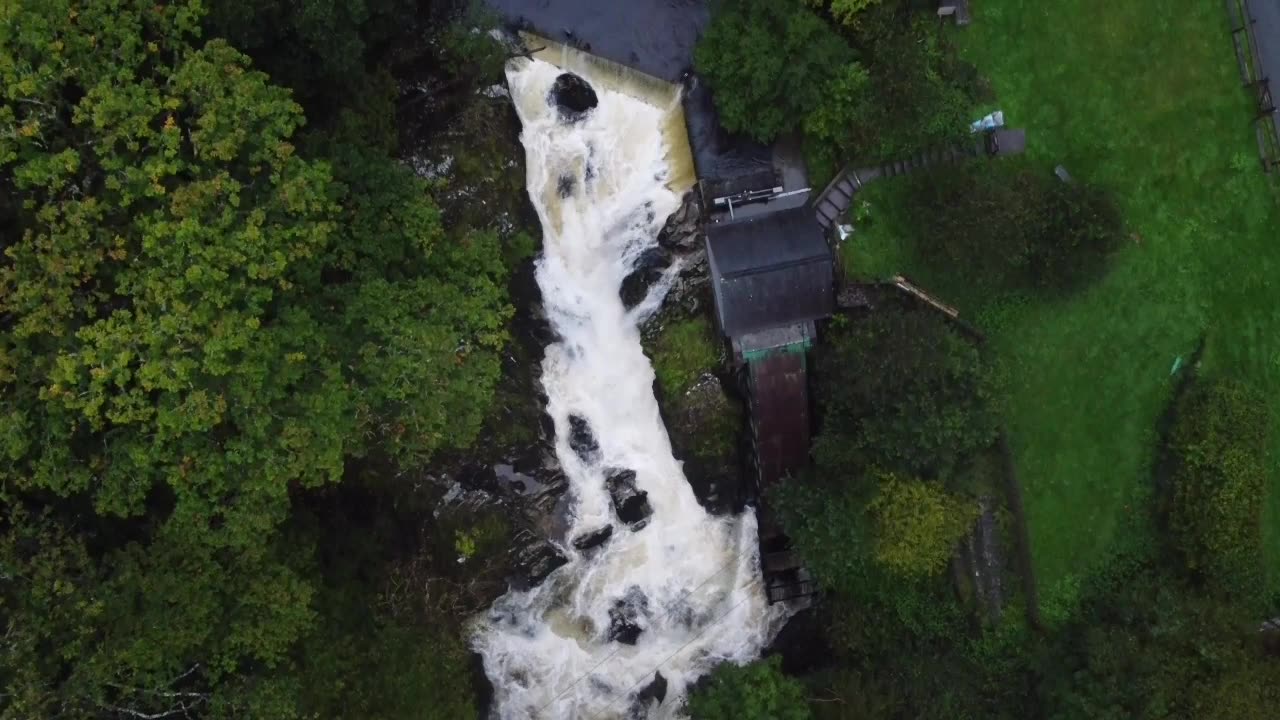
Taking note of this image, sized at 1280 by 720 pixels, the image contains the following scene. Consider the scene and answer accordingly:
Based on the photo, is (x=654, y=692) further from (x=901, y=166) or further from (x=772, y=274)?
(x=901, y=166)

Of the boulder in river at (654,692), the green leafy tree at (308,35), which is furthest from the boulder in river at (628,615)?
the green leafy tree at (308,35)

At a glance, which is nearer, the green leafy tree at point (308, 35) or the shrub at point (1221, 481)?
the green leafy tree at point (308, 35)

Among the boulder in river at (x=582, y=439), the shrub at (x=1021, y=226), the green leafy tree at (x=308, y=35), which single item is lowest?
the boulder in river at (x=582, y=439)

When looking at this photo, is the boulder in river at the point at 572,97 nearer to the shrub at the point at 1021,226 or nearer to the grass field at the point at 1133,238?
the shrub at the point at 1021,226

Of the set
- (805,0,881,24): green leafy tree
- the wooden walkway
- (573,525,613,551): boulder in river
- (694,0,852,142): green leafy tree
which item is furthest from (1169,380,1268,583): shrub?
(573,525,613,551): boulder in river

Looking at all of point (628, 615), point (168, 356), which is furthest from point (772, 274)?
point (168, 356)

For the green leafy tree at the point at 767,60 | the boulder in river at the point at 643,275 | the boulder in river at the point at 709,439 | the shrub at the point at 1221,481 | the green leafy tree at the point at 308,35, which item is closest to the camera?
the green leafy tree at the point at 308,35

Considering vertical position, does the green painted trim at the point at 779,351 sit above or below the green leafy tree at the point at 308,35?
below
